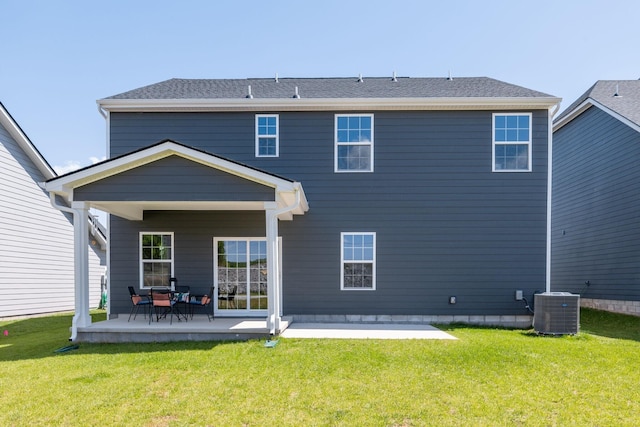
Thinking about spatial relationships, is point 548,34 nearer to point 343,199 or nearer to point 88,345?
point 343,199

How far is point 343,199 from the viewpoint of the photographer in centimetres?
916

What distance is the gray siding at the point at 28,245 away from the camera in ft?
36.6

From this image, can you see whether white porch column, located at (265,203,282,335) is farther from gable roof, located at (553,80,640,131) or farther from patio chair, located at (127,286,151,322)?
gable roof, located at (553,80,640,131)

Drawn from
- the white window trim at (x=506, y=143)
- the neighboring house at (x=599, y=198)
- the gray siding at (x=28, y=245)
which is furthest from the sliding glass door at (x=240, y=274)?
the neighboring house at (x=599, y=198)

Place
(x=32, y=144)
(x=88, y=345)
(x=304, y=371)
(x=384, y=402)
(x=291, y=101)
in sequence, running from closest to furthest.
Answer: (x=384, y=402)
(x=304, y=371)
(x=88, y=345)
(x=291, y=101)
(x=32, y=144)

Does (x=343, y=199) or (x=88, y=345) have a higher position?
(x=343, y=199)

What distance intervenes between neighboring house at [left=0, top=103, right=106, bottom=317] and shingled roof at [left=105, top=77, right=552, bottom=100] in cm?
537

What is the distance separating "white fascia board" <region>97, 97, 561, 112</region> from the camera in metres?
8.90

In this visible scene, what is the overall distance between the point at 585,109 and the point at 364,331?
36.7 ft

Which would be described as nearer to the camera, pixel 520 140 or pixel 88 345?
pixel 88 345

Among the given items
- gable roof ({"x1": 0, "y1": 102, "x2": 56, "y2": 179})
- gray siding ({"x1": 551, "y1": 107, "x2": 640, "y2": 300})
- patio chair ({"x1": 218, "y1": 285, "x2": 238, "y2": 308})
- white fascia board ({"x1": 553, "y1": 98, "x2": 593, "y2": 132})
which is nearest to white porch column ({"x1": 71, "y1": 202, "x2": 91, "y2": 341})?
patio chair ({"x1": 218, "y1": 285, "x2": 238, "y2": 308})

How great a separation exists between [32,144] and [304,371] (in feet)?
41.4

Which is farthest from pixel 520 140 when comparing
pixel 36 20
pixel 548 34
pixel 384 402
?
pixel 36 20

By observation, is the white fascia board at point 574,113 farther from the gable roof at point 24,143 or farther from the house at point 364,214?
the gable roof at point 24,143
